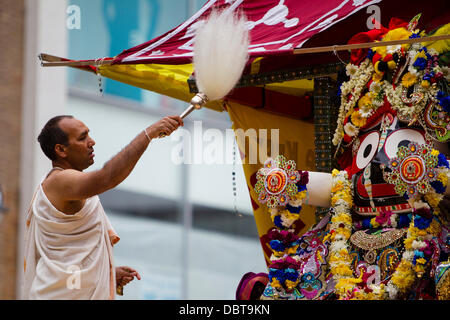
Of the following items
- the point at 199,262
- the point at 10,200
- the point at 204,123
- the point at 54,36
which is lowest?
the point at 199,262

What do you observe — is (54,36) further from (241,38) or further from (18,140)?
(241,38)

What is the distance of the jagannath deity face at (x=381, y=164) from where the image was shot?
6.10 meters

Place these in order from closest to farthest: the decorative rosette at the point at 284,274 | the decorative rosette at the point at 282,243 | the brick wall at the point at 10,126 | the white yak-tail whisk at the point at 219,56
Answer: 1. the white yak-tail whisk at the point at 219,56
2. the decorative rosette at the point at 284,274
3. the decorative rosette at the point at 282,243
4. the brick wall at the point at 10,126

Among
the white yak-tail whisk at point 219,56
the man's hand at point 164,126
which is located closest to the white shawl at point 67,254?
the man's hand at point 164,126

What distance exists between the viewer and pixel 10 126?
12984mm

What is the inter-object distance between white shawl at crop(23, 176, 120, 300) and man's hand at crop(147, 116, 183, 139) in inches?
25.4

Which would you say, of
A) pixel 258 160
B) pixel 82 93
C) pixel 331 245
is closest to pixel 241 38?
pixel 331 245

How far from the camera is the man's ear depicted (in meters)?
6.11

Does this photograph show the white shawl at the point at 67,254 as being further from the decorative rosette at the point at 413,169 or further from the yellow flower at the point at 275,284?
the decorative rosette at the point at 413,169

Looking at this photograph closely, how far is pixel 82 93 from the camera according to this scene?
43.4 feet

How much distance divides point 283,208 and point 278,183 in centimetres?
18

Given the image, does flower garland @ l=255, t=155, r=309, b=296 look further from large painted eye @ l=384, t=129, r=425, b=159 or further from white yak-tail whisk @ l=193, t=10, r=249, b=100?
white yak-tail whisk @ l=193, t=10, r=249, b=100

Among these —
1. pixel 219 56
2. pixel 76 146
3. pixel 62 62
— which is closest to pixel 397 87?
pixel 219 56
